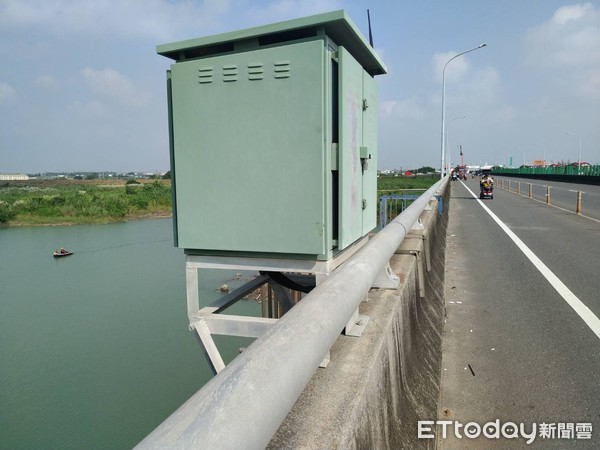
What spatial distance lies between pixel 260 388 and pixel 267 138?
218 centimetres

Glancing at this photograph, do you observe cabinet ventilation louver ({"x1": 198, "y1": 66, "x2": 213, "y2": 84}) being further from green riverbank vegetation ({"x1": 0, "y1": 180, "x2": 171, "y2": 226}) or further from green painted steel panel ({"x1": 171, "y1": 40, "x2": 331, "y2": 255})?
green riverbank vegetation ({"x1": 0, "y1": 180, "x2": 171, "y2": 226})

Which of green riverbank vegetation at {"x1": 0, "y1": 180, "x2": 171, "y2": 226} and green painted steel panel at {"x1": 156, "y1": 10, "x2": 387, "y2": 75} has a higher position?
green painted steel panel at {"x1": 156, "y1": 10, "x2": 387, "y2": 75}

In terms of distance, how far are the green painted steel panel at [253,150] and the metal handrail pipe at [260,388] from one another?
50.3 inches

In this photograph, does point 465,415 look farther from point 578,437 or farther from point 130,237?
point 130,237

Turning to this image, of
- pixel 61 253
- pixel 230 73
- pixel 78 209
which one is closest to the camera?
pixel 230 73

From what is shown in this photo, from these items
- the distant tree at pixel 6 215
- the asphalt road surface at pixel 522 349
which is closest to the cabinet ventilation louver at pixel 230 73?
the asphalt road surface at pixel 522 349

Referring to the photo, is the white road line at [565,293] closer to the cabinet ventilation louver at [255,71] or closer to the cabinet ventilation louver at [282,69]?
the cabinet ventilation louver at [282,69]

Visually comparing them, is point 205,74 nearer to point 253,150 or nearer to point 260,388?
point 253,150

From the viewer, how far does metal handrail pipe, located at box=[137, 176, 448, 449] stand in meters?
0.90

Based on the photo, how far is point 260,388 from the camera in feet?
3.60

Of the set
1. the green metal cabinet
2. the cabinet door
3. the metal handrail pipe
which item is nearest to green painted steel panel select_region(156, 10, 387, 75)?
the green metal cabinet

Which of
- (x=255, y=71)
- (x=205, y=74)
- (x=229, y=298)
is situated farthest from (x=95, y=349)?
(x=255, y=71)

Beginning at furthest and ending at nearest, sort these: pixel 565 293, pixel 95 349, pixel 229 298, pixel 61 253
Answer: pixel 61 253
pixel 95 349
pixel 565 293
pixel 229 298

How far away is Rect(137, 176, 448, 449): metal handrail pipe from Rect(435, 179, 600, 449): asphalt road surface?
180cm
